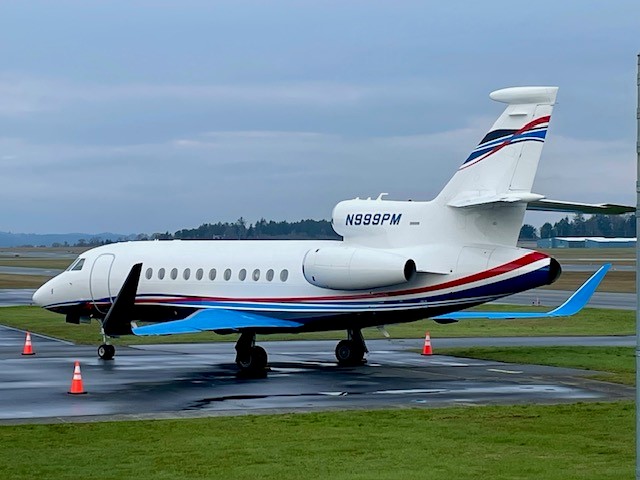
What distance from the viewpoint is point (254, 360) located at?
93.5ft

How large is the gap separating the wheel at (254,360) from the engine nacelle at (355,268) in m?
2.14

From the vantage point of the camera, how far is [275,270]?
30.0 metres

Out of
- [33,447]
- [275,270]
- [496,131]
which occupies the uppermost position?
[496,131]

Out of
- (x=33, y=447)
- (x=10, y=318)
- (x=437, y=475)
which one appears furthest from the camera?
(x=10, y=318)

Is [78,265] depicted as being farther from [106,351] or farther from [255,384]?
[255,384]

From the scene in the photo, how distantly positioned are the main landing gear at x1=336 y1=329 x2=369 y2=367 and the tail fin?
17.7 ft

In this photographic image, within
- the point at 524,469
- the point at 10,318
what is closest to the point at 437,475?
the point at 524,469

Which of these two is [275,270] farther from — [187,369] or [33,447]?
[33,447]

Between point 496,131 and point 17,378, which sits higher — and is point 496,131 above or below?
above

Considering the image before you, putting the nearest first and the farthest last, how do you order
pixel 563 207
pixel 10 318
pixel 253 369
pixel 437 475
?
1. pixel 437 475
2. pixel 563 207
3. pixel 253 369
4. pixel 10 318

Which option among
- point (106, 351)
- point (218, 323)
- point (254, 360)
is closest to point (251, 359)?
point (254, 360)

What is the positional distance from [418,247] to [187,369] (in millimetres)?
6539

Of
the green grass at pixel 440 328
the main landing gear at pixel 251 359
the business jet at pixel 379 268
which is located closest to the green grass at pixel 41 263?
the green grass at pixel 440 328

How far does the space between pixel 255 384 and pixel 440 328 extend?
1955cm
